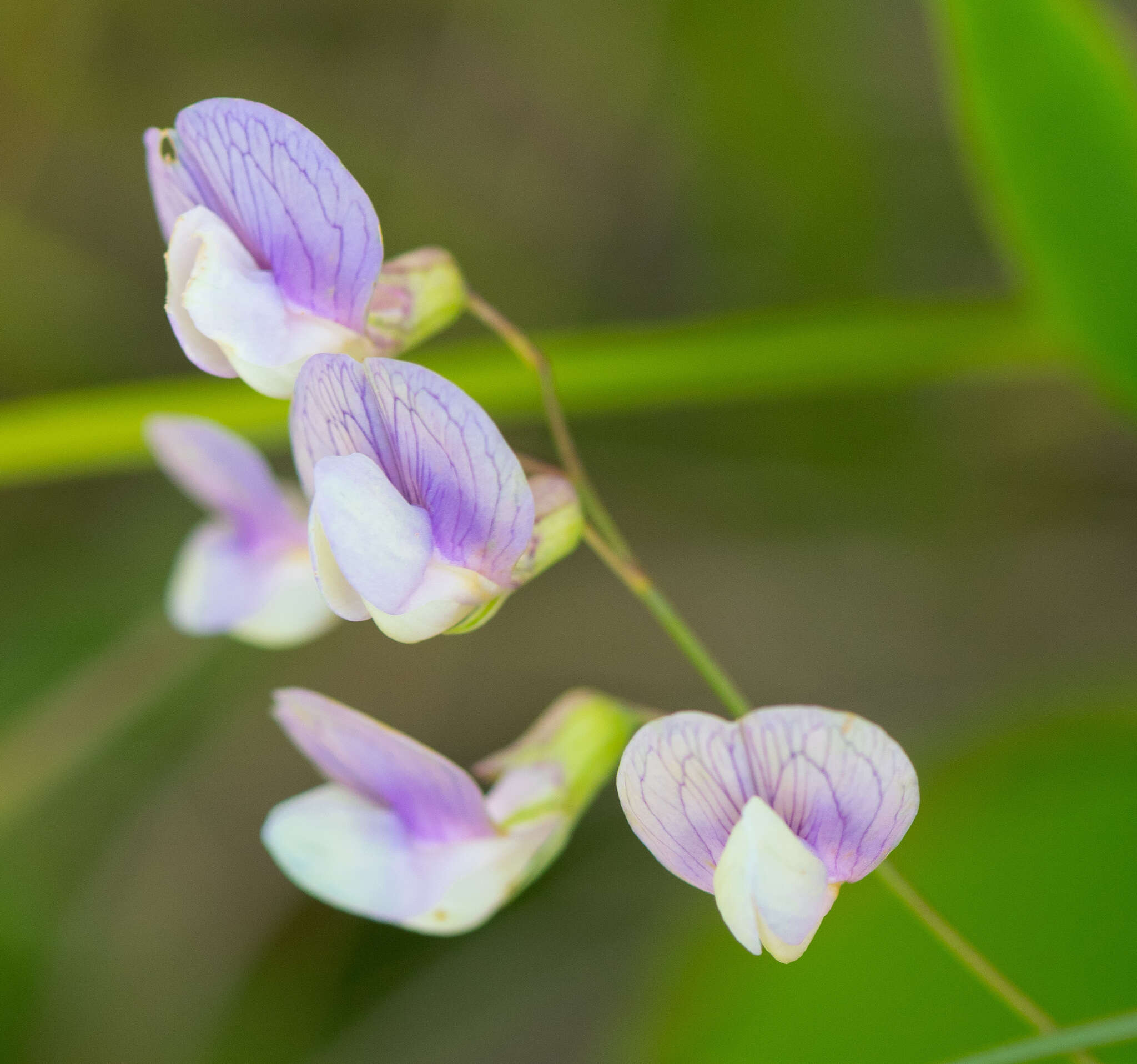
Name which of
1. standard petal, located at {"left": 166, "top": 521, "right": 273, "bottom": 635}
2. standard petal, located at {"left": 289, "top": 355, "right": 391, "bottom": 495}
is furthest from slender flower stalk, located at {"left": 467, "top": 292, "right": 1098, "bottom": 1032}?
standard petal, located at {"left": 166, "top": 521, "right": 273, "bottom": 635}

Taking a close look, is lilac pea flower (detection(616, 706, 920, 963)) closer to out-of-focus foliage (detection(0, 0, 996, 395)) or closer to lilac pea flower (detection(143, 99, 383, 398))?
lilac pea flower (detection(143, 99, 383, 398))

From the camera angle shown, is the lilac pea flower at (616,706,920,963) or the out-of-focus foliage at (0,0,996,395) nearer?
the lilac pea flower at (616,706,920,963)

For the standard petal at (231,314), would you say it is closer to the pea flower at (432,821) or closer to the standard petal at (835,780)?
the pea flower at (432,821)

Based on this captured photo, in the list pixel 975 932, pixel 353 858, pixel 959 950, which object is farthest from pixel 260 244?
pixel 975 932

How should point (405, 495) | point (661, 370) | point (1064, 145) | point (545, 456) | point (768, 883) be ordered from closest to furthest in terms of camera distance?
point (768, 883) → point (405, 495) → point (1064, 145) → point (661, 370) → point (545, 456)

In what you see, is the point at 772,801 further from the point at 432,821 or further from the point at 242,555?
the point at 242,555

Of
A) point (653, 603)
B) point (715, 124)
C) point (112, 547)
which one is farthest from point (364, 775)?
point (715, 124)

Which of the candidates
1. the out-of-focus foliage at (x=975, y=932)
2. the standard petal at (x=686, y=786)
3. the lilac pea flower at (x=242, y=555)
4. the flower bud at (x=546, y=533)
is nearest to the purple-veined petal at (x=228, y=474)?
the lilac pea flower at (x=242, y=555)
